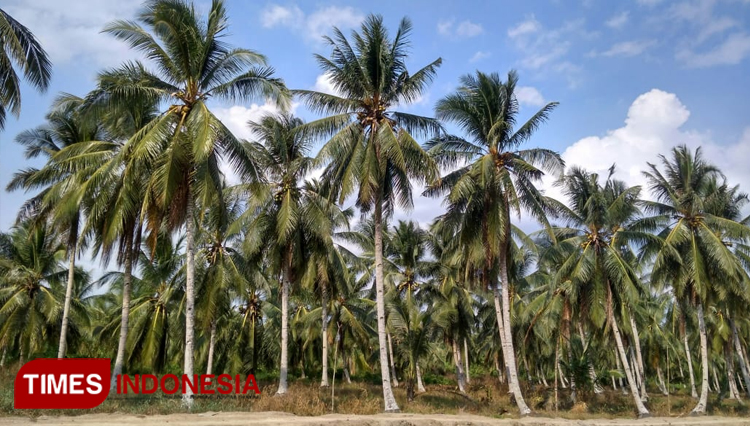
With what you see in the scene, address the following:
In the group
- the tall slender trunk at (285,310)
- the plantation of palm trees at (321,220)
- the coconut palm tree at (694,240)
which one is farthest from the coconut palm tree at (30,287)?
the coconut palm tree at (694,240)

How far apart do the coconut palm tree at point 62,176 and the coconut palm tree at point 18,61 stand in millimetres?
2086

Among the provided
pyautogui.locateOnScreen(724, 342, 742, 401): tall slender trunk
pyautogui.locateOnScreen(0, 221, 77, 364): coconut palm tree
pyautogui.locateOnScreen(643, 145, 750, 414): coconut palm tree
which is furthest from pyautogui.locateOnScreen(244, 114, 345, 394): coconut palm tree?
pyautogui.locateOnScreen(724, 342, 742, 401): tall slender trunk

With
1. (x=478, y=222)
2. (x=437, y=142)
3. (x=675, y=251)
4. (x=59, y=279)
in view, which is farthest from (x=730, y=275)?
(x=59, y=279)

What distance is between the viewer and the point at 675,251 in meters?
22.0

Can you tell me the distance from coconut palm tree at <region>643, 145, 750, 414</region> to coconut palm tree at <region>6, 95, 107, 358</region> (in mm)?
22945

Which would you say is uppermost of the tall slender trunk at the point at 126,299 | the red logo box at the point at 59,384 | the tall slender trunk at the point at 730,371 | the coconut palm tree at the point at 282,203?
the coconut palm tree at the point at 282,203

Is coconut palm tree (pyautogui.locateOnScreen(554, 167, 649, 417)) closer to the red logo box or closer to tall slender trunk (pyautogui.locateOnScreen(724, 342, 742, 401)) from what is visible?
tall slender trunk (pyautogui.locateOnScreen(724, 342, 742, 401))

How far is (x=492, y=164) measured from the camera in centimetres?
1925

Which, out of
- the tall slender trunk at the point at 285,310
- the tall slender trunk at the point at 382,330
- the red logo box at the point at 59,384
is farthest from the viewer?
the tall slender trunk at the point at 285,310

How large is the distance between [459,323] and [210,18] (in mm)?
23167

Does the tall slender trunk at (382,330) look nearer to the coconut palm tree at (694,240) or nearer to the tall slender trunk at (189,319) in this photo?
the tall slender trunk at (189,319)

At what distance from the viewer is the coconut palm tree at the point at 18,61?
12562 mm

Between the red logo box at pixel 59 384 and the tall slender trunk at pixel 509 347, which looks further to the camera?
the tall slender trunk at pixel 509 347

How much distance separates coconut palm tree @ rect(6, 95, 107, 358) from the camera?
16.8m
